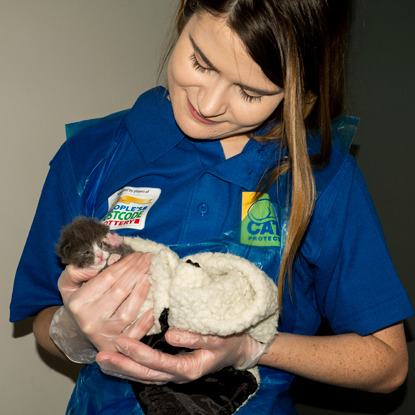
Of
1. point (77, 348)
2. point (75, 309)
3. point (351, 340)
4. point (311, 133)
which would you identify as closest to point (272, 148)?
point (311, 133)

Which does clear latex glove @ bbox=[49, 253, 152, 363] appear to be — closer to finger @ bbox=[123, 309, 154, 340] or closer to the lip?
finger @ bbox=[123, 309, 154, 340]

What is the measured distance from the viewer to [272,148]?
4.69 ft

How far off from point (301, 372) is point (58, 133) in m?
1.18

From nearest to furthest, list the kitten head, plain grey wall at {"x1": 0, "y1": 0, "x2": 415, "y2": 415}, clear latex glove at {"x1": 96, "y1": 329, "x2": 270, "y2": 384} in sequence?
clear latex glove at {"x1": 96, "y1": 329, "x2": 270, "y2": 384} → the kitten head → plain grey wall at {"x1": 0, "y1": 0, "x2": 415, "y2": 415}

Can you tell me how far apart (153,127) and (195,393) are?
0.76 metres

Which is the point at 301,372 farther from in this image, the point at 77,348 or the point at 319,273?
the point at 77,348

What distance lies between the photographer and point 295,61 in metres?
1.13

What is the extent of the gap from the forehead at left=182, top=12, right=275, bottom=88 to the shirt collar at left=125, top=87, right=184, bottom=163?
35 cm

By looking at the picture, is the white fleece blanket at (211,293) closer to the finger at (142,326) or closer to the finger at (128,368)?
the finger at (142,326)

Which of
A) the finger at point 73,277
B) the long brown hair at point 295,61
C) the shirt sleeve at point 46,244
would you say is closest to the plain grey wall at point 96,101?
the shirt sleeve at point 46,244

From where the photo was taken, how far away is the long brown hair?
1085mm

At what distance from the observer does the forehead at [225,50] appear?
1.09 metres

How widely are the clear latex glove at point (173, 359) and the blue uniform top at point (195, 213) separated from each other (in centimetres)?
17

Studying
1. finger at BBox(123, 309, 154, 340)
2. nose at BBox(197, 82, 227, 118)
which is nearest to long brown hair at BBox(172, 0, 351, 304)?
nose at BBox(197, 82, 227, 118)
